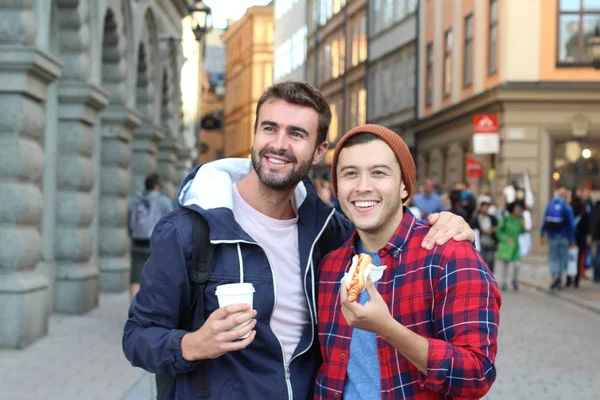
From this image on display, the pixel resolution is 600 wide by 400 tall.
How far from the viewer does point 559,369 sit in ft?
33.6

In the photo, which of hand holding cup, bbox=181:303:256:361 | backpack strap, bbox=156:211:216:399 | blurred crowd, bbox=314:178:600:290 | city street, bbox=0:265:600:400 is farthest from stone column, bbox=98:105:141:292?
hand holding cup, bbox=181:303:256:361

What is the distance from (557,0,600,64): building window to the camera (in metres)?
29.2

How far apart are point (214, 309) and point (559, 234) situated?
648 inches

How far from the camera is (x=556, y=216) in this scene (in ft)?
62.1

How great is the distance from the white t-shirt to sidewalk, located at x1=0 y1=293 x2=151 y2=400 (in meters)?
4.79

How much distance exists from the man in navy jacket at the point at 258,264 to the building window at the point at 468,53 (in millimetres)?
29164

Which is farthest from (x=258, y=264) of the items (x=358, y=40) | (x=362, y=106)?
(x=358, y=40)

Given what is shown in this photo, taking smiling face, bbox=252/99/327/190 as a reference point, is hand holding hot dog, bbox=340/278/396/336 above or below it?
below

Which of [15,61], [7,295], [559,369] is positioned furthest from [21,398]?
[559,369]

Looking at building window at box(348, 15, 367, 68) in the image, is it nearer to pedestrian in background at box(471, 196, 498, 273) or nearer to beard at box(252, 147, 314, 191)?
pedestrian in background at box(471, 196, 498, 273)

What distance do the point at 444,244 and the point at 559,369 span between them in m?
7.36

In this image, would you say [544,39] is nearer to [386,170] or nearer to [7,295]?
[7,295]

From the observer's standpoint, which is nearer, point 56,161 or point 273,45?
point 56,161

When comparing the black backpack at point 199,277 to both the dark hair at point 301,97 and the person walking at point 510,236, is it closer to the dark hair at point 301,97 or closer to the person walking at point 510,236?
the dark hair at point 301,97
